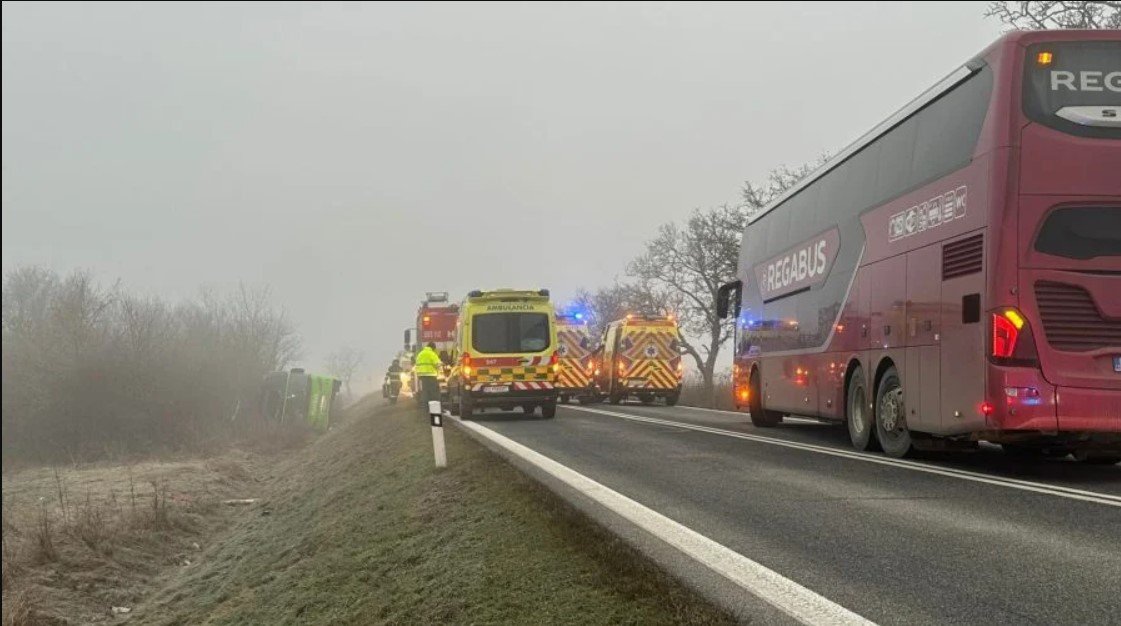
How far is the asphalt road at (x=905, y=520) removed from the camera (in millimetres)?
4477

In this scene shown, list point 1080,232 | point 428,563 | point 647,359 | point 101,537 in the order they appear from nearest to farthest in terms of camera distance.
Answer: point 428,563, point 1080,232, point 101,537, point 647,359

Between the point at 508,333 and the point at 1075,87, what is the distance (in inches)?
564

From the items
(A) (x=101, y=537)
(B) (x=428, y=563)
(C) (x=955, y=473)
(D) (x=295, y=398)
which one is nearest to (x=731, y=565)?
(B) (x=428, y=563)

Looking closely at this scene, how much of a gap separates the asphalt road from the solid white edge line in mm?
106

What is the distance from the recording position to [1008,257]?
8438 millimetres

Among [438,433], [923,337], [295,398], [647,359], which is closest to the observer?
[923,337]

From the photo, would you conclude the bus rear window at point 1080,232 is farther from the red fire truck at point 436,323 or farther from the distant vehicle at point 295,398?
the distant vehicle at point 295,398

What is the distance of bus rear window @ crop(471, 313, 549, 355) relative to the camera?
21047mm

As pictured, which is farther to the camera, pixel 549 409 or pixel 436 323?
pixel 436 323

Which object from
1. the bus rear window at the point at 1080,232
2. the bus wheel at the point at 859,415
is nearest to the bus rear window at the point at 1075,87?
the bus rear window at the point at 1080,232

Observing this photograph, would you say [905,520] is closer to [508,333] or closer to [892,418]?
[892,418]

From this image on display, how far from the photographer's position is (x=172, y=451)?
107ft

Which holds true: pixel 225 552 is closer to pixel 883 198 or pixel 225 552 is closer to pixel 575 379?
pixel 883 198

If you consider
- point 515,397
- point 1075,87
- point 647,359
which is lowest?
point 515,397
